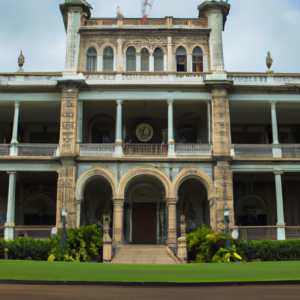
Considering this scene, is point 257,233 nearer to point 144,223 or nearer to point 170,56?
point 144,223

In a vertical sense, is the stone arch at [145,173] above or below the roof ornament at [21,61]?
below

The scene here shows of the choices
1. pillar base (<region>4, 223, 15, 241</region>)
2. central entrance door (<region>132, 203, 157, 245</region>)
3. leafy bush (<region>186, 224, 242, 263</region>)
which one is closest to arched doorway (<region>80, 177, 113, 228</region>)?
central entrance door (<region>132, 203, 157, 245</region>)

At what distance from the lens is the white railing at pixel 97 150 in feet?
83.1

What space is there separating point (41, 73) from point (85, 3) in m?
5.22

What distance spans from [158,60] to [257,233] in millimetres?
11670

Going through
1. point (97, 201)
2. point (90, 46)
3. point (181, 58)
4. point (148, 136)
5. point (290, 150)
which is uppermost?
point (90, 46)

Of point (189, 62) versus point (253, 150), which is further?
point (189, 62)

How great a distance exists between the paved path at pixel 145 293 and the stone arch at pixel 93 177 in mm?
12739

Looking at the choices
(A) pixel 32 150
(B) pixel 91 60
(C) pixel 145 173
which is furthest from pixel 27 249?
(B) pixel 91 60

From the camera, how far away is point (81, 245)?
22.4 meters

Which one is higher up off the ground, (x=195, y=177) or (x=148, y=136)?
(x=148, y=136)

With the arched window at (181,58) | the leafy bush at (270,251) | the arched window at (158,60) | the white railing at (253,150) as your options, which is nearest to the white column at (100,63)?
the arched window at (158,60)

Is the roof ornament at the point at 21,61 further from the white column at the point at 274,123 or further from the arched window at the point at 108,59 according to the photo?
the white column at the point at 274,123

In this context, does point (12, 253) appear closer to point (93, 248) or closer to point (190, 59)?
point (93, 248)
